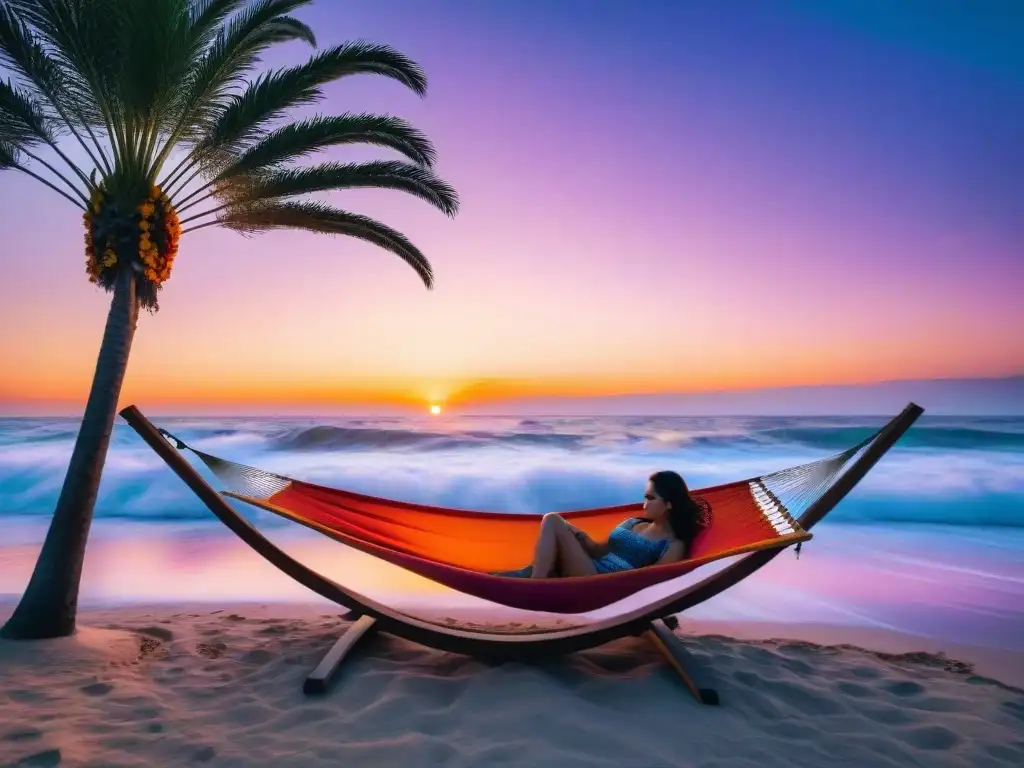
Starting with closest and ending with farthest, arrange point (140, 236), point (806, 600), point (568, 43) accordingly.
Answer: point (140, 236), point (806, 600), point (568, 43)

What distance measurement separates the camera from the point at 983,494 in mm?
9508

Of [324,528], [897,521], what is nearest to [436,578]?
[324,528]

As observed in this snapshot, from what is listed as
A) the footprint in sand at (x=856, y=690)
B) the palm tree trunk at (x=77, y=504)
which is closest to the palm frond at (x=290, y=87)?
the palm tree trunk at (x=77, y=504)

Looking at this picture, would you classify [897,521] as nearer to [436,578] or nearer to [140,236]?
[436,578]

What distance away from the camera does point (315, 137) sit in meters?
3.37

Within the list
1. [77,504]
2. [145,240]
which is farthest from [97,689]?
[145,240]

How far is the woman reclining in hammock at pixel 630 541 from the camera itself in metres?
2.69

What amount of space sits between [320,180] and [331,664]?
2.59 metres

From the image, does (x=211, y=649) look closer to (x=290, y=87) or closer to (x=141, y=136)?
(x=141, y=136)

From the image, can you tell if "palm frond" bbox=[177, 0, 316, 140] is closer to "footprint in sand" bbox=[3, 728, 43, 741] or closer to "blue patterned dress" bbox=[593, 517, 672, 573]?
"footprint in sand" bbox=[3, 728, 43, 741]

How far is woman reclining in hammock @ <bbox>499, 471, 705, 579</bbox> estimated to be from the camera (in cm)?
269

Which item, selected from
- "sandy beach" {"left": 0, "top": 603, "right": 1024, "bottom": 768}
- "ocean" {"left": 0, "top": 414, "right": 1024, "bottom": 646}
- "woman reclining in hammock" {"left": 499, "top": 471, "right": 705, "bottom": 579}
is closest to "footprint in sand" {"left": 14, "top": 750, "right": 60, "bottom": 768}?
"sandy beach" {"left": 0, "top": 603, "right": 1024, "bottom": 768}

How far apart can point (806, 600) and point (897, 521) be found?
16.1 ft

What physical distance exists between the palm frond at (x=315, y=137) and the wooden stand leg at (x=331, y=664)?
8.19ft
